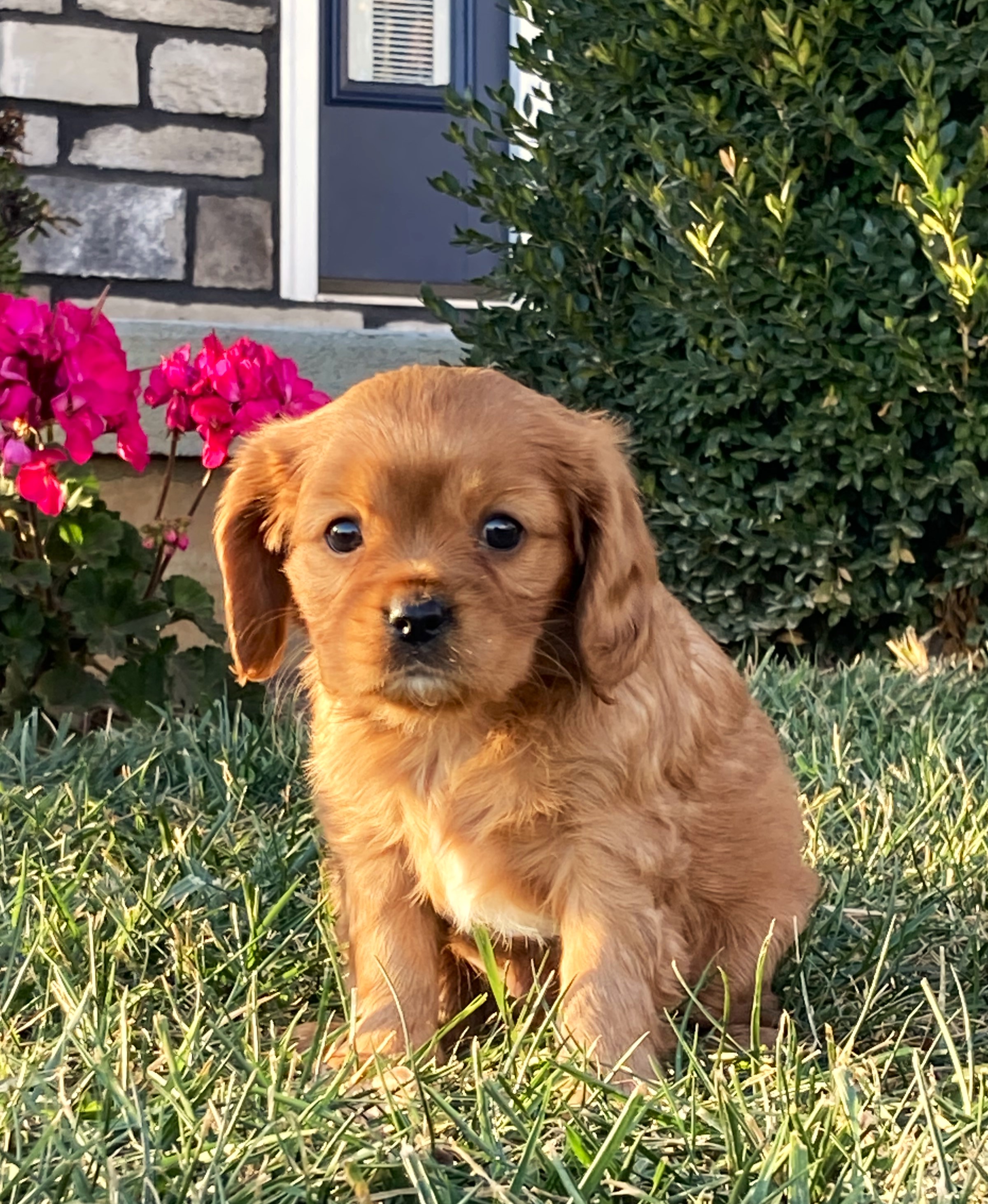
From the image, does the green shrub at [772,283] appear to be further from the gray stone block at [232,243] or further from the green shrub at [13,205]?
the green shrub at [13,205]

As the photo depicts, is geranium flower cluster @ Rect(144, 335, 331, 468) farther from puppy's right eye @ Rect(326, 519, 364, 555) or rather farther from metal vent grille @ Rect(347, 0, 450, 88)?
metal vent grille @ Rect(347, 0, 450, 88)

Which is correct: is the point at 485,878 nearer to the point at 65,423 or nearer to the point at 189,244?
the point at 65,423

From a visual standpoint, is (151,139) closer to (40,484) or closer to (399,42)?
(399,42)

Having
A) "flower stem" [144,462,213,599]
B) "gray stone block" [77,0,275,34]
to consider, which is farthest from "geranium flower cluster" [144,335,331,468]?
"gray stone block" [77,0,275,34]

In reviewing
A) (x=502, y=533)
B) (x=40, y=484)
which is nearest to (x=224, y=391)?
(x=40, y=484)

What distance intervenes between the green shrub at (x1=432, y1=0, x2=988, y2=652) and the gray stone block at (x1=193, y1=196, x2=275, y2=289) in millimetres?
1100

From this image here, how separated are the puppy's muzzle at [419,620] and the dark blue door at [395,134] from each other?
450 centimetres

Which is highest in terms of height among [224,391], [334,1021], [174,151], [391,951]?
[174,151]

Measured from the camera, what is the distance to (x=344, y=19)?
6285mm

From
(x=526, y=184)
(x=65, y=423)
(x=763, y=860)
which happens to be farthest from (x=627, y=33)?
(x=763, y=860)

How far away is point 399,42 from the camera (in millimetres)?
6336

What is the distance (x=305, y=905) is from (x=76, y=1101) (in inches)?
36.0

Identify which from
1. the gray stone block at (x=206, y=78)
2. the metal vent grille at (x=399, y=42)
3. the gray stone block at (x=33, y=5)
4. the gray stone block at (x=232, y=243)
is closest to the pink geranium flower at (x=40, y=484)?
the gray stone block at (x=232, y=243)

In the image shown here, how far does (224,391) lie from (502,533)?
75.3 inches
